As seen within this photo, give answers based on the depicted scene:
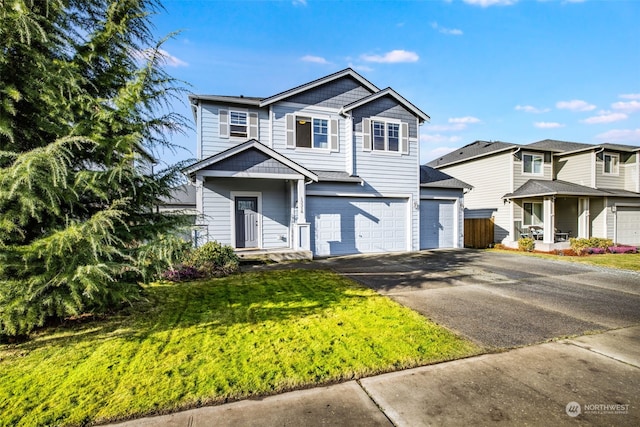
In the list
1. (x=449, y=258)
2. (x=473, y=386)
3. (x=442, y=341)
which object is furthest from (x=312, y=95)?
(x=473, y=386)

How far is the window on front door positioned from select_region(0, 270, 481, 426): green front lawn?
50.4 feet

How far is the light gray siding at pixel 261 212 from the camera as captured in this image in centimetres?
1112

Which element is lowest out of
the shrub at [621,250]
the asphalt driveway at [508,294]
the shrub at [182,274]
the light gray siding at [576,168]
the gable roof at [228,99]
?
the shrub at [621,250]

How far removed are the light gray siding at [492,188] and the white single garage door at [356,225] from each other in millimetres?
7222

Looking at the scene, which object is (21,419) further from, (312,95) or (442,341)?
(312,95)

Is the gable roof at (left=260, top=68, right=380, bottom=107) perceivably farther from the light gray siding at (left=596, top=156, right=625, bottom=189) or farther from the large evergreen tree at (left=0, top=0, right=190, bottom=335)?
the light gray siding at (left=596, top=156, right=625, bottom=189)

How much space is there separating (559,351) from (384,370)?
7.98 feet

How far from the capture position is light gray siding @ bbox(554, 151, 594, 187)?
17.4m

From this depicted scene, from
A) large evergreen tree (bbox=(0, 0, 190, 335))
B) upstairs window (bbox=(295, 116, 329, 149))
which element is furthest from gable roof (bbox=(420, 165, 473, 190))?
large evergreen tree (bbox=(0, 0, 190, 335))

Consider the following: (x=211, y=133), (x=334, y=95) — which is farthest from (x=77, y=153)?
(x=334, y=95)

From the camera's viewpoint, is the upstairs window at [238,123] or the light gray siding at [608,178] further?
the light gray siding at [608,178]

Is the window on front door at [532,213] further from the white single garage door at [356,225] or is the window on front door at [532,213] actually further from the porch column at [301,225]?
the porch column at [301,225]

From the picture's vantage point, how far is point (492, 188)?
17.4 m

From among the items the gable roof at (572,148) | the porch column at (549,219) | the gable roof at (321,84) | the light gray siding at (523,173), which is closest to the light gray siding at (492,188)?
the light gray siding at (523,173)
